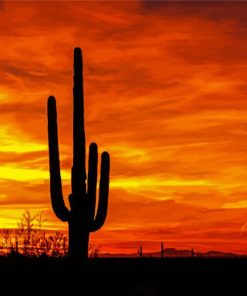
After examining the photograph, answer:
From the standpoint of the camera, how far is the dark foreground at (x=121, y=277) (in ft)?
47.7

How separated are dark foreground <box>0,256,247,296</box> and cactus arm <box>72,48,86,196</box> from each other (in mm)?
1730

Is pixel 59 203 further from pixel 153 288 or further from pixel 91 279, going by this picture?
pixel 153 288

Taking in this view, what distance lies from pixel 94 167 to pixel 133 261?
7.51ft

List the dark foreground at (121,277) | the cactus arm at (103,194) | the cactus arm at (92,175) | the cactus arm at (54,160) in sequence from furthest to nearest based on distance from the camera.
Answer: the cactus arm at (103,194), the cactus arm at (92,175), the cactus arm at (54,160), the dark foreground at (121,277)

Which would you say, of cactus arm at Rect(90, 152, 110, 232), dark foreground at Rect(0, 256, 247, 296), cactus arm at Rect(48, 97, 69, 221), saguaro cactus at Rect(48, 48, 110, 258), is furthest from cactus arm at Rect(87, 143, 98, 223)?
dark foreground at Rect(0, 256, 247, 296)

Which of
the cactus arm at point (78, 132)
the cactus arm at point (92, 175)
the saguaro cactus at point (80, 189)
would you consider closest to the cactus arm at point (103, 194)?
the saguaro cactus at point (80, 189)

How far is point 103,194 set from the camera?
15836mm

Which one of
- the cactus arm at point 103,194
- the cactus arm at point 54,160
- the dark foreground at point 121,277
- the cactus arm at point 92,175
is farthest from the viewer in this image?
the cactus arm at point 103,194

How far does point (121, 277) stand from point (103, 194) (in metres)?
1.97

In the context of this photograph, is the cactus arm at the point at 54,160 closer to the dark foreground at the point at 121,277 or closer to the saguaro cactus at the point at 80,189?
the saguaro cactus at the point at 80,189

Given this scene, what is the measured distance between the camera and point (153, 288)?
14.0 m

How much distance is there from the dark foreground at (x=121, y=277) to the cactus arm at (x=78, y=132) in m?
1.73

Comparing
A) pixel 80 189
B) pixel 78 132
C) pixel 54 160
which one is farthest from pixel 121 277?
pixel 78 132

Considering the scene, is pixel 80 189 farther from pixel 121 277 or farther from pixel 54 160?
pixel 121 277
